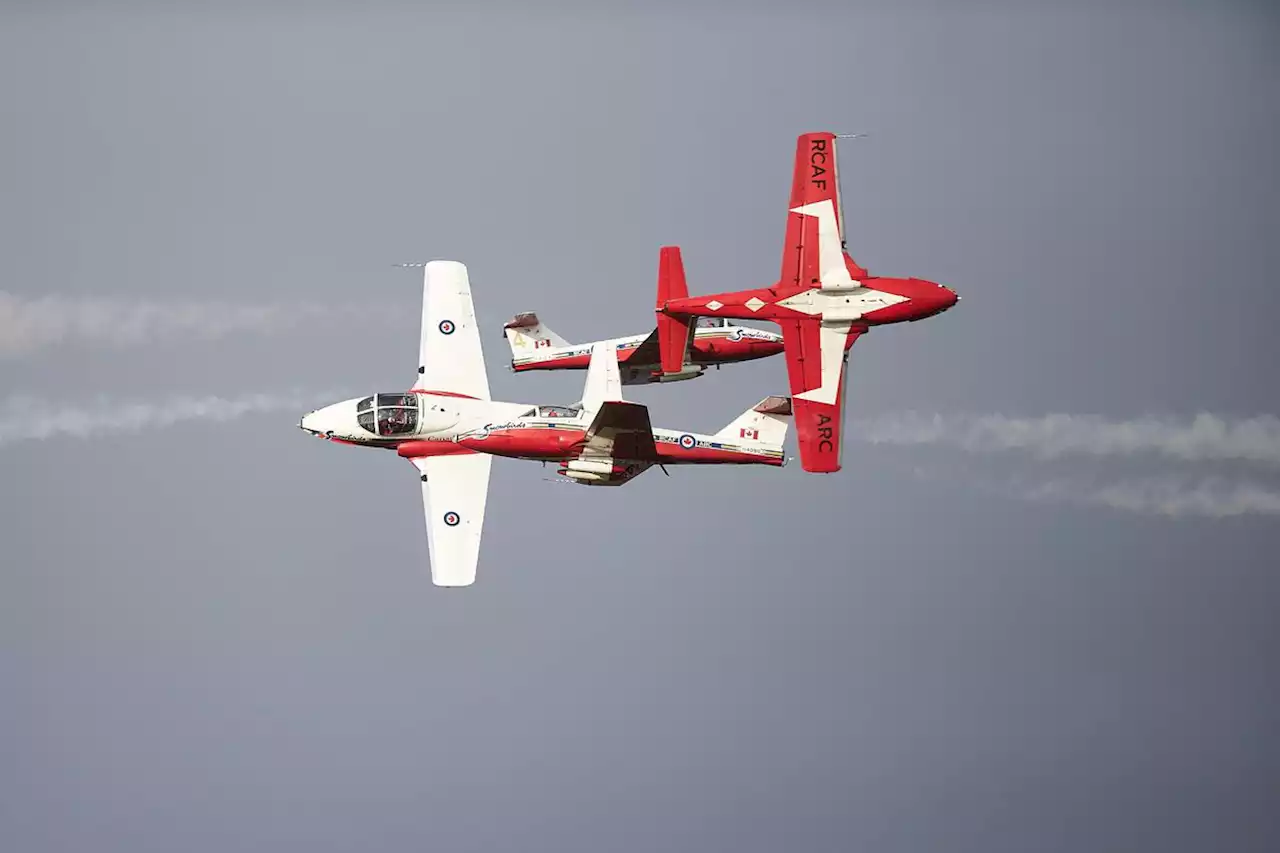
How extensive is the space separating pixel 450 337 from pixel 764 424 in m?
6.14

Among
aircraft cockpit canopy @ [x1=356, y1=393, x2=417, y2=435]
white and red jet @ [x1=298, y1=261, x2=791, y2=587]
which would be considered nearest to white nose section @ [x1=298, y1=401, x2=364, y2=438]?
white and red jet @ [x1=298, y1=261, x2=791, y2=587]

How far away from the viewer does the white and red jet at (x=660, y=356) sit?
4956cm

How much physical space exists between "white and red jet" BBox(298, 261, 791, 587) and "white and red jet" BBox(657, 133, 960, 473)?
930mm

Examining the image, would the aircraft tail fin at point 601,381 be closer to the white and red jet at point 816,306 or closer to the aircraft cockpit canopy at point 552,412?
the aircraft cockpit canopy at point 552,412

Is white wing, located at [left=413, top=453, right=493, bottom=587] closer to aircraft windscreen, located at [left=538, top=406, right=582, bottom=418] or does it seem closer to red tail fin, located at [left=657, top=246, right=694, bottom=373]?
aircraft windscreen, located at [left=538, top=406, right=582, bottom=418]

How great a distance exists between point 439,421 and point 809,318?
23.1ft

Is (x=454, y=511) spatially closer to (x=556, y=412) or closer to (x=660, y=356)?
(x=556, y=412)

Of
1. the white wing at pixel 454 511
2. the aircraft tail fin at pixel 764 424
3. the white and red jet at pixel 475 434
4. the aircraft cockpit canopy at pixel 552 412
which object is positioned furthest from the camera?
the aircraft tail fin at pixel 764 424

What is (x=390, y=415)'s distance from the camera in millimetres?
49000

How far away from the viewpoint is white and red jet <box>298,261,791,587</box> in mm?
47594

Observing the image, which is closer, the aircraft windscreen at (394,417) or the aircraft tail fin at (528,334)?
the aircraft windscreen at (394,417)

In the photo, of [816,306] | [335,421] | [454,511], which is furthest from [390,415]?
[816,306]

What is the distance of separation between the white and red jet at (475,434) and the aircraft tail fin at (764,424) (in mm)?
18

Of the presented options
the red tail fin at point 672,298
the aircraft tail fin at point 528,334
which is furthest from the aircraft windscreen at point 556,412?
the aircraft tail fin at point 528,334
